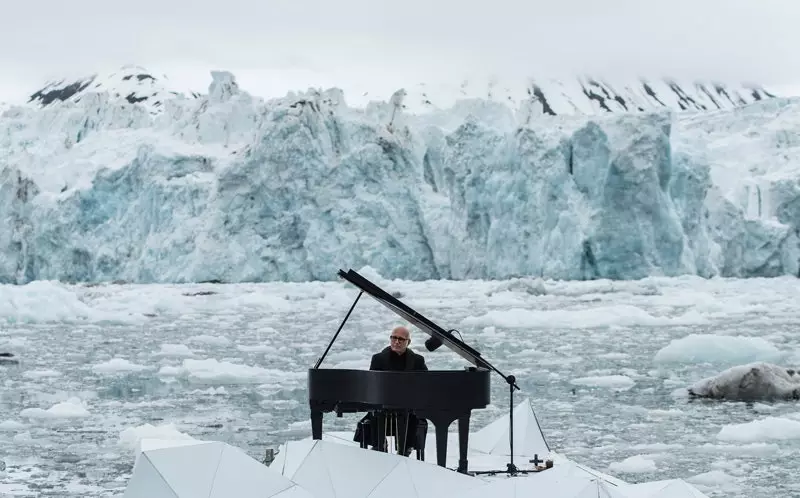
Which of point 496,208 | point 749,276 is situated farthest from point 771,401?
point 749,276

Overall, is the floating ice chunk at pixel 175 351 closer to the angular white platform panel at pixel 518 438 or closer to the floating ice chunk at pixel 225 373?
the floating ice chunk at pixel 225 373

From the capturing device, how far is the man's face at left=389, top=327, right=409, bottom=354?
6.29 metres

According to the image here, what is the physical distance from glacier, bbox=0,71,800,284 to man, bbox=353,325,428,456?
1378 inches

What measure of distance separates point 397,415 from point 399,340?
1.59 ft

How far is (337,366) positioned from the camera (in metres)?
15.7

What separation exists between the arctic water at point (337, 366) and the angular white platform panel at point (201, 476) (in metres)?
1.55

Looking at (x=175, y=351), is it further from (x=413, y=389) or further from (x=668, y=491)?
(x=668, y=491)

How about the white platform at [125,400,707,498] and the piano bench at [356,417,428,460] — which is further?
the piano bench at [356,417,428,460]

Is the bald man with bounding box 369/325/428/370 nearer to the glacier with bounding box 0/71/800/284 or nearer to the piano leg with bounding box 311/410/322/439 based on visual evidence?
the piano leg with bounding box 311/410/322/439

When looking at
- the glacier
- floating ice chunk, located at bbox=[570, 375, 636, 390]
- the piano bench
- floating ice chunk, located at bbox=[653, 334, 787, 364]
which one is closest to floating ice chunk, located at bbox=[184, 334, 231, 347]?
floating ice chunk, located at bbox=[653, 334, 787, 364]

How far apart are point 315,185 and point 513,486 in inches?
1555

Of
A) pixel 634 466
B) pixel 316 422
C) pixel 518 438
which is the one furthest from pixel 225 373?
pixel 316 422

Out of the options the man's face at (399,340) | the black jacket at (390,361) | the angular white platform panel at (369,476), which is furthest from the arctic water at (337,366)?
the man's face at (399,340)

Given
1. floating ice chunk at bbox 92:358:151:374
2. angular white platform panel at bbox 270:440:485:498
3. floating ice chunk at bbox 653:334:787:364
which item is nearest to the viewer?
angular white platform panel at bbox 270:440:485:498
